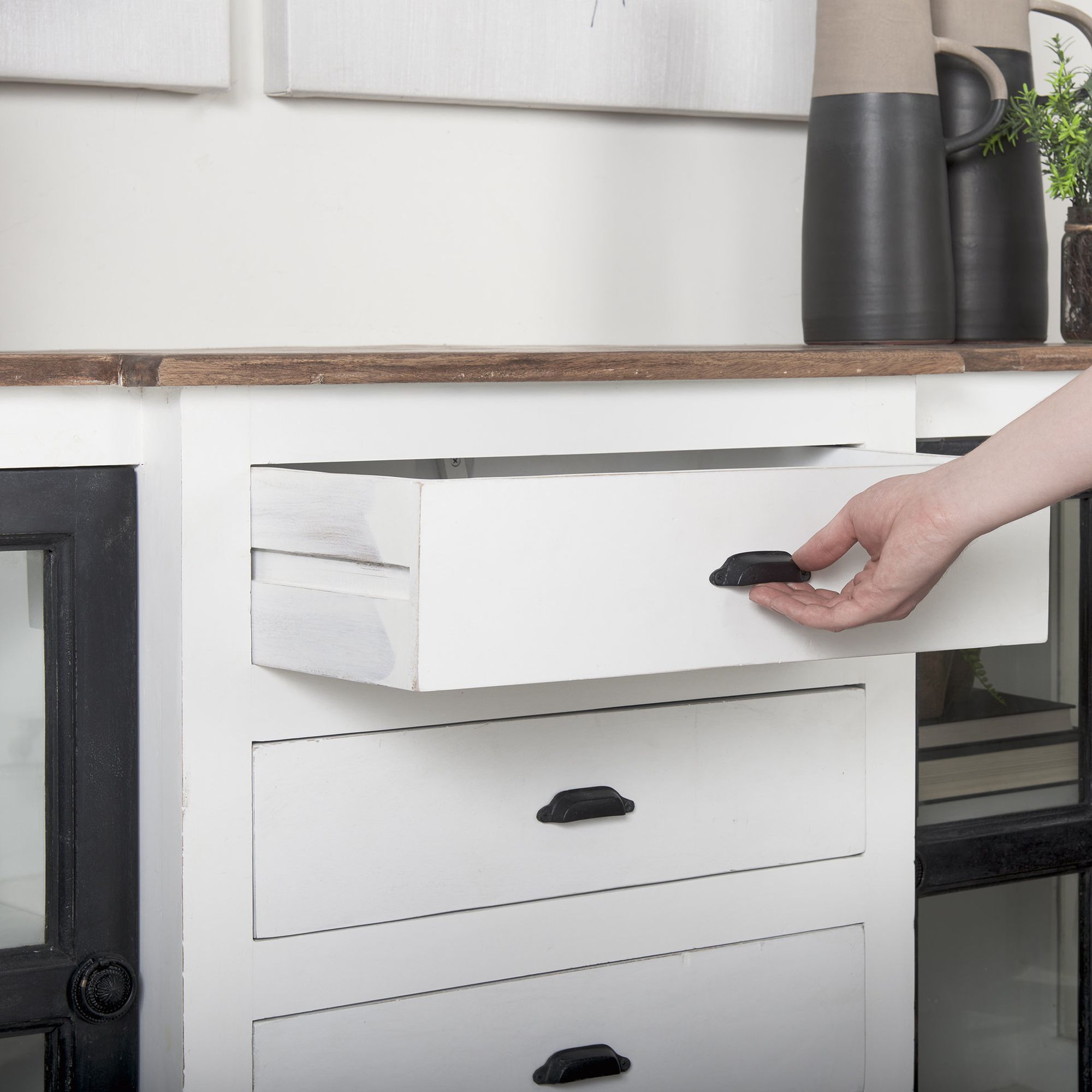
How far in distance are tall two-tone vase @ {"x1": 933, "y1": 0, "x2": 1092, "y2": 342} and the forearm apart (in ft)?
1.77

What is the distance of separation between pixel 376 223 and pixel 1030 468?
0.80 metres

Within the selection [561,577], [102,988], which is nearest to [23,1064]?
[102,988]

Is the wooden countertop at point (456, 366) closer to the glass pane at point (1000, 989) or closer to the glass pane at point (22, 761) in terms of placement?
the glass pane at point (22, 761)

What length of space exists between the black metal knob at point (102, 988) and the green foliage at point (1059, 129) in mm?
1031

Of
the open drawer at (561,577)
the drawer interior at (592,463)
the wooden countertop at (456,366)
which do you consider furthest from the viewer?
the drawer interior at (592,463)

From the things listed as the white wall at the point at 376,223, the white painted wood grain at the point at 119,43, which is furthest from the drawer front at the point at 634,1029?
the white painted wood grain at the point at 119,43

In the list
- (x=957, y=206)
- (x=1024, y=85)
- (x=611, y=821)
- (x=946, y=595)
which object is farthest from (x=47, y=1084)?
(x=1024, y=85)

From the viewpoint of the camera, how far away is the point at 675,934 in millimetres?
969

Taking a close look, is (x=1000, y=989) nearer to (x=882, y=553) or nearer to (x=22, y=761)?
(x=882, y=553)

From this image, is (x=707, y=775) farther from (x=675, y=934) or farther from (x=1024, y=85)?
(x=1024, y=85)

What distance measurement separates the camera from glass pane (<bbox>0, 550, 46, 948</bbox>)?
0.89m

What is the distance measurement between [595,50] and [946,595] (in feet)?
2.57

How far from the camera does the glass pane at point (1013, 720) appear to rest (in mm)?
1150

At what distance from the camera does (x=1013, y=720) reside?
1.18m
